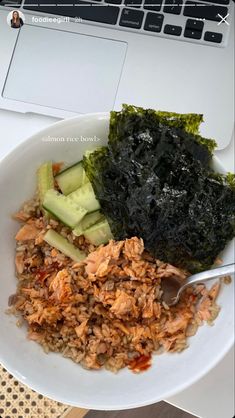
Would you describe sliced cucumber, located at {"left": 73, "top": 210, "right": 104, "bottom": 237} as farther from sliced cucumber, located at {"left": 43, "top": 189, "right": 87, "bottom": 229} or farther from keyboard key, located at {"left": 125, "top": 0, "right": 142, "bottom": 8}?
keyboard key, located at {"left": 125, "top": 0, "right": 142, "bottom": 8}

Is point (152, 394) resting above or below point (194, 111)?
below

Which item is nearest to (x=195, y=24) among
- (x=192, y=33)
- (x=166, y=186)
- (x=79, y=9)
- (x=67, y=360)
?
(x=192, y=33)

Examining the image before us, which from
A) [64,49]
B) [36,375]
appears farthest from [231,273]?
[64,49]

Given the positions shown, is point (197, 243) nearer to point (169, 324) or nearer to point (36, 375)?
point (169, 324)

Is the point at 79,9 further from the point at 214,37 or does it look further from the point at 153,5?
the point at 214,37

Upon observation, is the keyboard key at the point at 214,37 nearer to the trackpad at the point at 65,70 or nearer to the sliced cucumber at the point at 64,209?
the trackpad at the point at 65,70

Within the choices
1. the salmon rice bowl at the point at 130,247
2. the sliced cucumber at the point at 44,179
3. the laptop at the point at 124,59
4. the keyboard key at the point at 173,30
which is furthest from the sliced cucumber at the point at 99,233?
the keyboard key at the point at 173,30

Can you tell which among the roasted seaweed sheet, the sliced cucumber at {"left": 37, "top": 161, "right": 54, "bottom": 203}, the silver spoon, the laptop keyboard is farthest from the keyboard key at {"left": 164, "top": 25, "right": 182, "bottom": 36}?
the silver spoon
